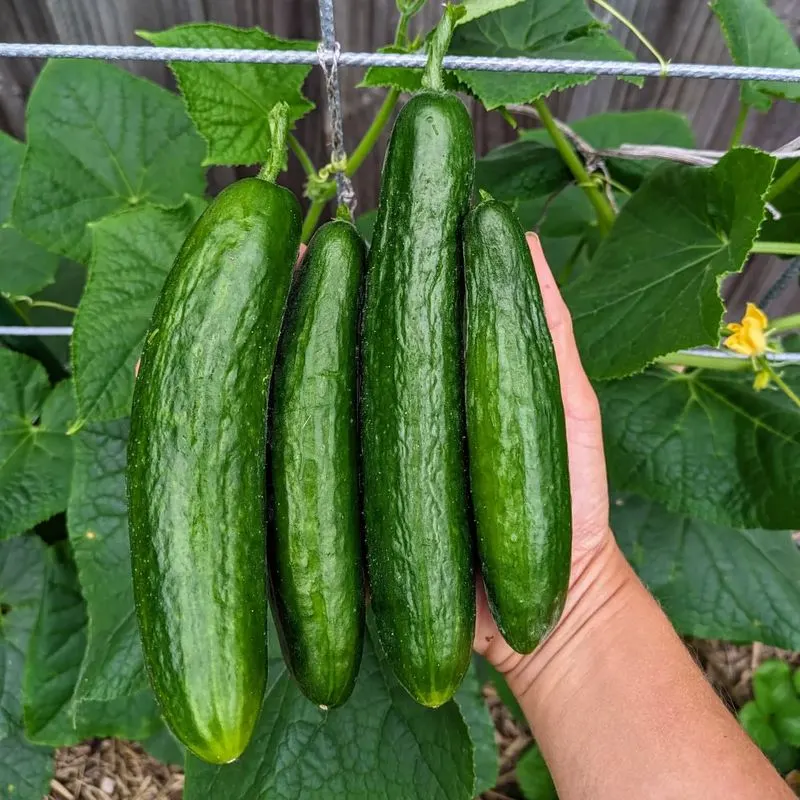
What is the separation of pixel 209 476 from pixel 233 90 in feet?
2.09

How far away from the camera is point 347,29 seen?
5.30 feet

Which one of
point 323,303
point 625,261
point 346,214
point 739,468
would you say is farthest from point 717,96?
point 323,303

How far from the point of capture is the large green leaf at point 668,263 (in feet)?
3.35

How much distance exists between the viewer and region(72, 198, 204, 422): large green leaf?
114cm

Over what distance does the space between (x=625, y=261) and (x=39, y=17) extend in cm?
134

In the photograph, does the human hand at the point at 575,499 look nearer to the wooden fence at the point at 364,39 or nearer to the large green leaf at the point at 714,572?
the large green leaf at the point at 714,572

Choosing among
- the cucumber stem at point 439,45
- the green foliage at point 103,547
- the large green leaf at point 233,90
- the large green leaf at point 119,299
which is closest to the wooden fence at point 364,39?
the large green leaf at point 233,90

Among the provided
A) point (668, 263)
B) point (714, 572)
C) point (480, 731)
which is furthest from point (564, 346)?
point (480, 731)

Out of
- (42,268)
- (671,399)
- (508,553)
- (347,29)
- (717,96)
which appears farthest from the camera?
(717,96)

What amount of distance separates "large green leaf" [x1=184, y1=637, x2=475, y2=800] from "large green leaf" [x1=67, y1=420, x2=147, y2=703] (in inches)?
8.4

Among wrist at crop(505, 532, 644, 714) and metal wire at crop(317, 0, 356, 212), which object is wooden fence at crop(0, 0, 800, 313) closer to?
metal wire at crop(317, 0, 356, 212)

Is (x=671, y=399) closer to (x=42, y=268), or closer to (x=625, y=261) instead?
(x=625, y=261)

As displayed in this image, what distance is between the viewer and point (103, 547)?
125 centimetres

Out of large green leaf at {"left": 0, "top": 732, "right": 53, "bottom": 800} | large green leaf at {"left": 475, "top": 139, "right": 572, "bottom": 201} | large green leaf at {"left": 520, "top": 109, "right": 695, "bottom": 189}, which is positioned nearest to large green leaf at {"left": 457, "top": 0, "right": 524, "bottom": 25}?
large green leaf at {"left": 475, "top": 139, "right": 572, "bottom": 201}
